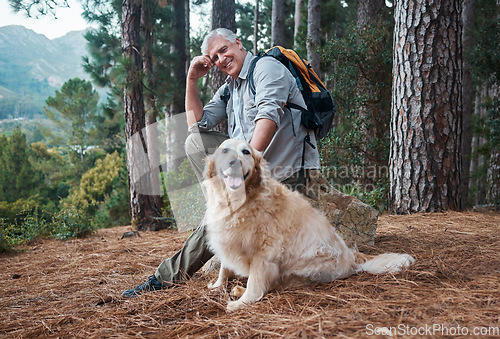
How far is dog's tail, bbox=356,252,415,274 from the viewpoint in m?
2.49

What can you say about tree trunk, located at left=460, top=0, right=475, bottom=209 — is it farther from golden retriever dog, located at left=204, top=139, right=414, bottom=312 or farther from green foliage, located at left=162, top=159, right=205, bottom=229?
golden retriever dog, located at left=204, top=139, right=414, bottom=312

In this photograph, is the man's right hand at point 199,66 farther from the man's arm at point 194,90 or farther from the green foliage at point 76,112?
the green foliage at point 76,112

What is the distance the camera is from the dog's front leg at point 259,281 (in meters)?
2.23

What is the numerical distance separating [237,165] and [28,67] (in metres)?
105

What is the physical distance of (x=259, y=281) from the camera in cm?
228

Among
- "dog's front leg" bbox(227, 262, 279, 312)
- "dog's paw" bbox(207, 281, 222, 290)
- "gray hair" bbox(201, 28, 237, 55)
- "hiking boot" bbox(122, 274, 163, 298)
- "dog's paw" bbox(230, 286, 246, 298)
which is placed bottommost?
"hiking boot" bbox(122, 274, 163, 298)

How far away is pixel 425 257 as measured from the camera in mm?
2814

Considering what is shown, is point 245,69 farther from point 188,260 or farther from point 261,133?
point 188,260

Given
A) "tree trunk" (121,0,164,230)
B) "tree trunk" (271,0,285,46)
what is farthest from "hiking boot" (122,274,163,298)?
"tree trunk" (271,0,285,46)

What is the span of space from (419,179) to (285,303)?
3496 mm

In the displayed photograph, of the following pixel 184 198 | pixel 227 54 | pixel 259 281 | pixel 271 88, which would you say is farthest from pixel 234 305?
pixel 184 198

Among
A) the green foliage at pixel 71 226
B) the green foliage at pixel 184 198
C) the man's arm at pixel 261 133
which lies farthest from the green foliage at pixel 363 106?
the green foliage at pixel 71 226

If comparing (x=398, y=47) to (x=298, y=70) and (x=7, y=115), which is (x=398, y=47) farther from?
(x=7, y=115)

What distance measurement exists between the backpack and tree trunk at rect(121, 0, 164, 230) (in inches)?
202
